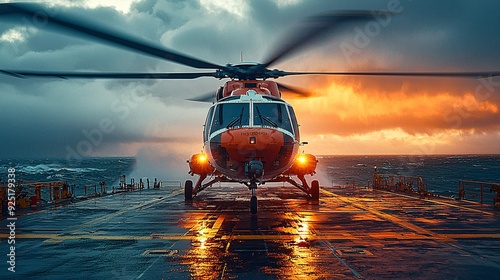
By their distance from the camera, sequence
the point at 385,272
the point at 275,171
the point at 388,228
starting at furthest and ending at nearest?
the point at 275,171, the point at 388,228, the point at 385,272

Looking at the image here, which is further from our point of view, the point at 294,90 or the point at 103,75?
the point at 294,90

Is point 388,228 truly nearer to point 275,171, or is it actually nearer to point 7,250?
point 275,171

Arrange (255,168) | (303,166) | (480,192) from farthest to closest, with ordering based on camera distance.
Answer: (480,192) → (303,166) → (255,168)

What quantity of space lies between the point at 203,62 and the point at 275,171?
16.4ft

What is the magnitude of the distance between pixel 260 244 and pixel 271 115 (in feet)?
20.6

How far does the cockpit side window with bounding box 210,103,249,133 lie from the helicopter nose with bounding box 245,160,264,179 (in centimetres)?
146

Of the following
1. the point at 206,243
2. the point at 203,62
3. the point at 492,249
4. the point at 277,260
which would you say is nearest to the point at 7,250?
the point at 206,243

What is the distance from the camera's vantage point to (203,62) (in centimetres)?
1490

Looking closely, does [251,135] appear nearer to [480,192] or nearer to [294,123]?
[294,123]

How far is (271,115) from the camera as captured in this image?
16766 millimetres

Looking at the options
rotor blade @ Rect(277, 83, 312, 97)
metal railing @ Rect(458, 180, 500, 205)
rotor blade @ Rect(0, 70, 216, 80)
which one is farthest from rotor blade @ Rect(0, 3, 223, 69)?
metal railing @ Rect(458, 180, 500, 205)

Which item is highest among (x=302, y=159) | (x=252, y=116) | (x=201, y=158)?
(x=252, y=116)

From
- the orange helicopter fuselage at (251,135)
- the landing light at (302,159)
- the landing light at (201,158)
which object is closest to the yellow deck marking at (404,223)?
the landing light at (302,159)

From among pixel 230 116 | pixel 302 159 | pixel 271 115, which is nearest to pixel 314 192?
pixel 302 159
